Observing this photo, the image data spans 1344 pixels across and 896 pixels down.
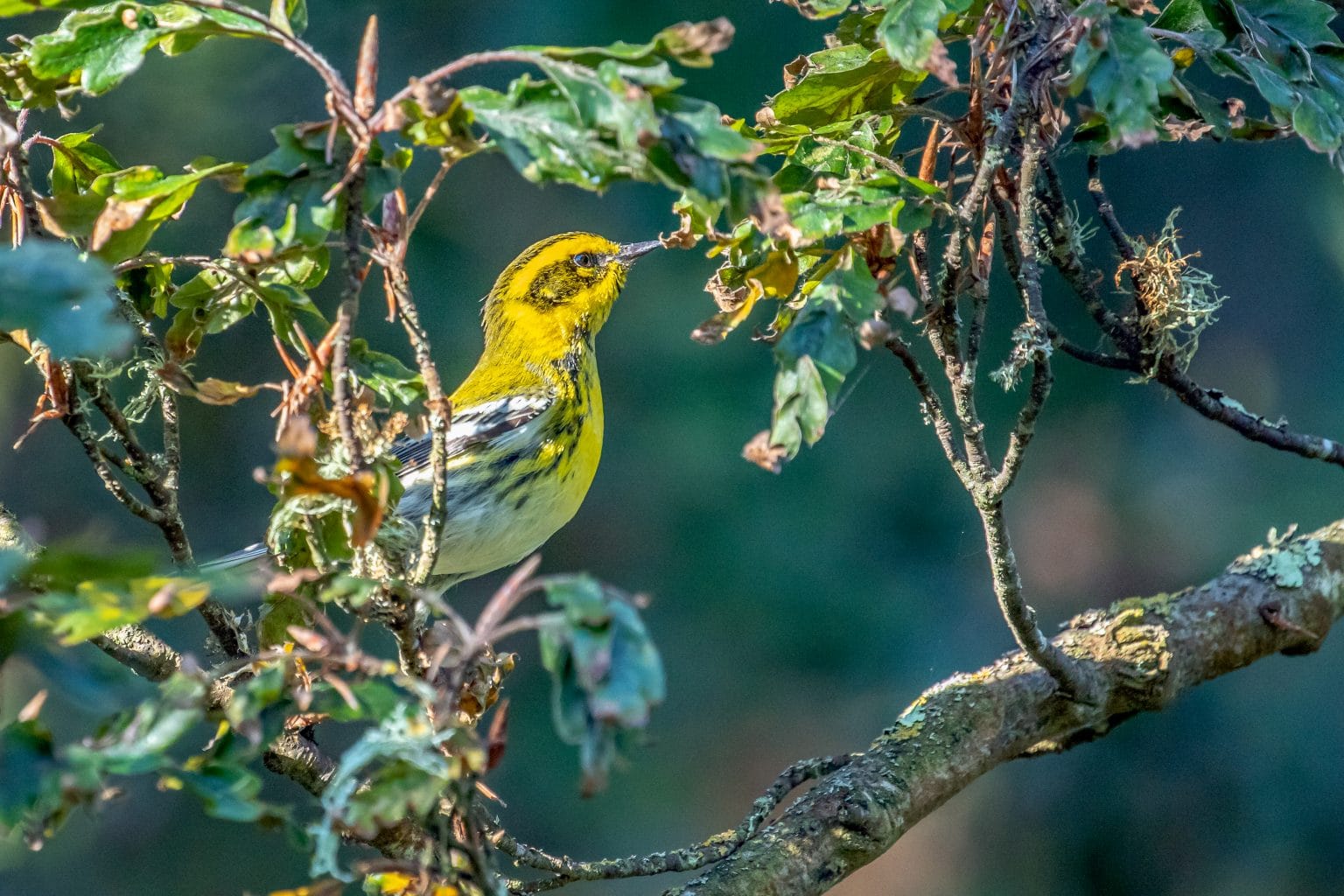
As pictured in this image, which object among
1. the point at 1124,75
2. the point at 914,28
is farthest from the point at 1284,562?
the point at 914,28

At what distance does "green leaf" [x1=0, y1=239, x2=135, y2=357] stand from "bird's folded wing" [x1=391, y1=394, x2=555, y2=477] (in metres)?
2.43

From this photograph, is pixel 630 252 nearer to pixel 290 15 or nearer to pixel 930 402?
pixel 930 402

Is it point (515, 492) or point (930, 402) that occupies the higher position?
point (515, 492)

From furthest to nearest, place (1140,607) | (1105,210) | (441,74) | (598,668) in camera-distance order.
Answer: (1140,607) → (1105,210) → (441,74) → (598,668)

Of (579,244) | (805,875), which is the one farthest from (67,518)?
(805,875)

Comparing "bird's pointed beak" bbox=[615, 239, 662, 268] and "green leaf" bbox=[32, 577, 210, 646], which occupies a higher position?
"bird's pointed beak" bbox=[615, 239, 662, 268]

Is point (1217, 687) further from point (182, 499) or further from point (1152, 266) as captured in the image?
point (182, 499)

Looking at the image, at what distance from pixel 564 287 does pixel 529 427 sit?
58cm

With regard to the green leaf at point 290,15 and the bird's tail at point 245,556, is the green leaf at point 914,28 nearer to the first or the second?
the green leaf at point 290,15

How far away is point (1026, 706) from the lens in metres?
2.95

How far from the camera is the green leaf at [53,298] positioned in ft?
4.08

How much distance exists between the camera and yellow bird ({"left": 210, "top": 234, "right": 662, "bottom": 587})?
12.2ft

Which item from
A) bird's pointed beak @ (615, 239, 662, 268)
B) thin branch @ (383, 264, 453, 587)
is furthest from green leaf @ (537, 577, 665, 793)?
bird's pointed beak @ (615, 239, 662, 268)

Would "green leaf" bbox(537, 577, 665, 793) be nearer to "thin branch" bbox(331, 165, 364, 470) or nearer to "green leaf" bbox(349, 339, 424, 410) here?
"thin branch" bbox(331, 165, 364, 470)
